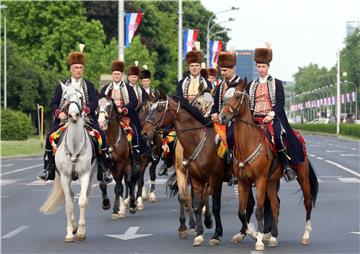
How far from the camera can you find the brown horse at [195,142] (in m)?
16.0

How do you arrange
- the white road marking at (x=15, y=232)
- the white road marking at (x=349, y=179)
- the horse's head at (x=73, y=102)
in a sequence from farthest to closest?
the white road marking at (x=349, y=179)
the white road marking at (x=15, y=232)
the horse's head at (x=73, y=102)

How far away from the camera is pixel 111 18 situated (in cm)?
10550

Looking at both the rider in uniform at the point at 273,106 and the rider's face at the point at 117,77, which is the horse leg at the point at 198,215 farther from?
the rider's face at the point at 117,77

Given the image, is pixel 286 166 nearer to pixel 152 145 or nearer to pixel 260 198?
pixel 260 198

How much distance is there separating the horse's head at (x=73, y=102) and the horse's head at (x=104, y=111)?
2.98 m

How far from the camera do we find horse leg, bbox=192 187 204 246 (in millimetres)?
15383

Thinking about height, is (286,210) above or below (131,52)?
below

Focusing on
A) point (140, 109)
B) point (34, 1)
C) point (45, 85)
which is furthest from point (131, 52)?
point (140, 109)

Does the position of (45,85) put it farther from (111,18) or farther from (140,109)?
(140,109)

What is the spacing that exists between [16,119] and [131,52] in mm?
12574

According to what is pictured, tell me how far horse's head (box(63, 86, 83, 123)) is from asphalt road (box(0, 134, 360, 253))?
1.85m

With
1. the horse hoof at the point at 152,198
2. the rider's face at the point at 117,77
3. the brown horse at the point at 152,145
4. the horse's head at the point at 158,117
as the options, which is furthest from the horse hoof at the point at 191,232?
the horse hoof at the point at 152,198

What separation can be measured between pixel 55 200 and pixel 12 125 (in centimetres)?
5985

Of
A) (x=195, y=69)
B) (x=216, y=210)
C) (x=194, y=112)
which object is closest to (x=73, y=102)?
(x=194, y=112)
